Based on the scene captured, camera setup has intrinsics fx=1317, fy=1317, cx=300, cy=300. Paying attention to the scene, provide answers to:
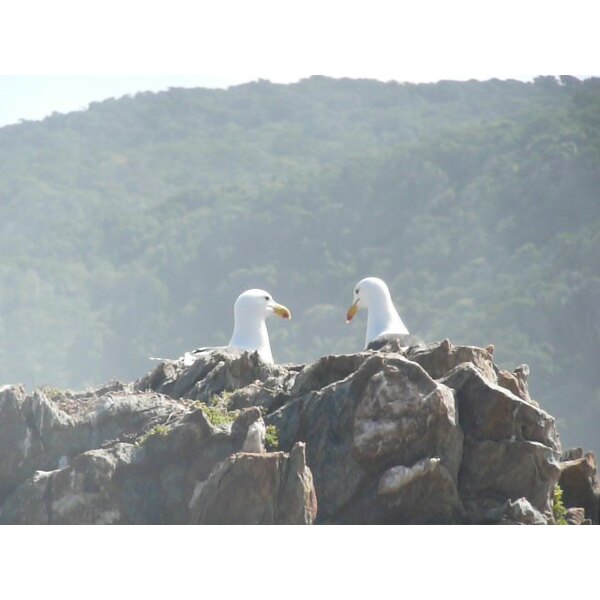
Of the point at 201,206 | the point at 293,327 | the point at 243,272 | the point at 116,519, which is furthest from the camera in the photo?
the point at 201,206

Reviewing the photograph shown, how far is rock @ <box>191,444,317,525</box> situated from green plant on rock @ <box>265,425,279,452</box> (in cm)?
39

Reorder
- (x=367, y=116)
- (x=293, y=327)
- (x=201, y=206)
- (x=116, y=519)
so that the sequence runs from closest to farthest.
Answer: (x=116, y=519) < (x=293, y=327) < (x=201, y=206) < (x=367, y=116)

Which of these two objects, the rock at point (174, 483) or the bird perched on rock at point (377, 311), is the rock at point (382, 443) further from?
the bird perched on rock at point (377, 311)

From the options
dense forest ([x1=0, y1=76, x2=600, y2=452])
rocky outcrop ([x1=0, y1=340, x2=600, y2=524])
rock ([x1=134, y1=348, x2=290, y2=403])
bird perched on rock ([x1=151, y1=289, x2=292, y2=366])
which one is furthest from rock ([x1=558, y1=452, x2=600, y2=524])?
dense forest ([x1=0, y1=76, x2=600, y2=452])

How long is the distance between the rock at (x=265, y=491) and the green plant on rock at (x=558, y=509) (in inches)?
62.3

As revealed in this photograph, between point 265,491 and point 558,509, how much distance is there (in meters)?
1.89

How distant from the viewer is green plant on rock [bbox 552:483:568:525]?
25.3 ft

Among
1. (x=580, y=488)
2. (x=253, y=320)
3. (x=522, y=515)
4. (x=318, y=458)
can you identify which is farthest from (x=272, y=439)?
(x=253, y=320)

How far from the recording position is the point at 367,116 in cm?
5141

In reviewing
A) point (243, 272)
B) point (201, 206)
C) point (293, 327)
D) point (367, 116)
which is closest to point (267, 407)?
point (293, 327)

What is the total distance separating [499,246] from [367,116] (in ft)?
47.4

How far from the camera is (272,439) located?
750cm

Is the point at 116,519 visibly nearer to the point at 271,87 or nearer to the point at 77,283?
the point at 77,283

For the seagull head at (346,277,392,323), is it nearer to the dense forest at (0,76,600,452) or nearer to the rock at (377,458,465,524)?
the rock at (377,458,465,524)
